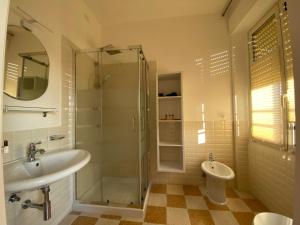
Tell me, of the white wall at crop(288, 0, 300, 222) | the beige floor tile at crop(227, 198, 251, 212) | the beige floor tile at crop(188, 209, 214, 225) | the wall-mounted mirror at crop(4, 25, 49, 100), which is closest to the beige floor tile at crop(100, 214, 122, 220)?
the beige floor tile at crop(188, 209, 214, 225)

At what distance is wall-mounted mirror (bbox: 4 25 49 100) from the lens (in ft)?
3.75

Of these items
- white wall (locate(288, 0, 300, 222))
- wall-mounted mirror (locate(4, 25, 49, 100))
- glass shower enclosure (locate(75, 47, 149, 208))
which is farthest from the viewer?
glass shower enclosure (locate(75, 47, 149, 208))

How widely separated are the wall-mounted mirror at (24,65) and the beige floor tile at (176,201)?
188 cm

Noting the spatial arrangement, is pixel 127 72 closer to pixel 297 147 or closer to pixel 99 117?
pixel 99 117

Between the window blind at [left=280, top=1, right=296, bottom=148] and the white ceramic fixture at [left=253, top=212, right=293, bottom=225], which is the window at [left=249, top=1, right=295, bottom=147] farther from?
the white ceramic fixture at [left=253, top=212, right=293, bottom=225]

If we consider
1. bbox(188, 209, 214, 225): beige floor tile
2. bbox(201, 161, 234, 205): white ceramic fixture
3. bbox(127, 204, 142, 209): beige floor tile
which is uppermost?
bbox(201, 161, 234, 205): white ceramic fixture

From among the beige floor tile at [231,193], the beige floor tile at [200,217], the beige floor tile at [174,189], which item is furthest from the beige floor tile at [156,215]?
the beige floor tile at [231,193]

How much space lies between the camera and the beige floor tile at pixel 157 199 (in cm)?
192

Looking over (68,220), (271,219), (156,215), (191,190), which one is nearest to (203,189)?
(191,190)

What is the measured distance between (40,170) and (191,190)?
75.6 inches

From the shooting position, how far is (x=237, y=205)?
1873 mm

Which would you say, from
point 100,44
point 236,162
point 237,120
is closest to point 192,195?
point 236,162

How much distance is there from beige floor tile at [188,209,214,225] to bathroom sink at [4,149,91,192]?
1.29 metres

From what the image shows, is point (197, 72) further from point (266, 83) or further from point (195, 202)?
point (195, 202)
